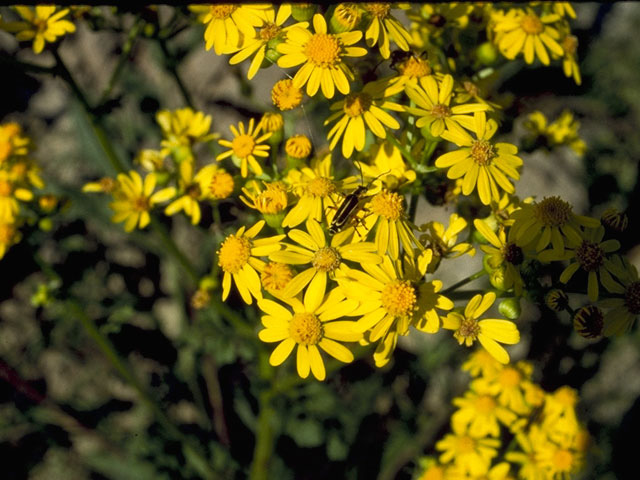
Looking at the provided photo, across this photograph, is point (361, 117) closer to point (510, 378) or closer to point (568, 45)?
point (568, 45)

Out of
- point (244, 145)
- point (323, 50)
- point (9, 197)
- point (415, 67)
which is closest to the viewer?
point (323, 50)

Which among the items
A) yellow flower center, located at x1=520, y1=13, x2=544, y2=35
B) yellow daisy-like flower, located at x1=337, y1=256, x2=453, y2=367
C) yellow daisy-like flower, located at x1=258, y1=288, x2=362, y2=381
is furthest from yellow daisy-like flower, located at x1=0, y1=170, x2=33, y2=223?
yellow flower center, located at x1=520, y1=13, x2=544, y2=35

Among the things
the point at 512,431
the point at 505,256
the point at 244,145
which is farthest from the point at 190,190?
the point at 512,431

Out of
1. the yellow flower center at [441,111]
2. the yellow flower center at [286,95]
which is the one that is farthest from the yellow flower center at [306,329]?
the yellow flower center at [441,111]

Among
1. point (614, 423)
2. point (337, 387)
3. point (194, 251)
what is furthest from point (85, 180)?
point (614, 423)

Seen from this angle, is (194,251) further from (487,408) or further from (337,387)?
(487,408)

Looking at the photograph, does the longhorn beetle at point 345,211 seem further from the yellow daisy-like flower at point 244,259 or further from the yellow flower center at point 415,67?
the yellow flower center at point 415,67

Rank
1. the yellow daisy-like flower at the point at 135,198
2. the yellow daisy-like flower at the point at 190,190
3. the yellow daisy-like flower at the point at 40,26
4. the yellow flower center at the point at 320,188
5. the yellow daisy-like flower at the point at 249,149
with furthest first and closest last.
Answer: the yellow daisy-like flower at the point at 135,198, the yellow daisy-like flower at the point at 190,190, the yellow daisy-like flower at the point at 40,26, the yellow daisy-like flower at the point at 249,149, the yellow flower center at the point at 320,188
